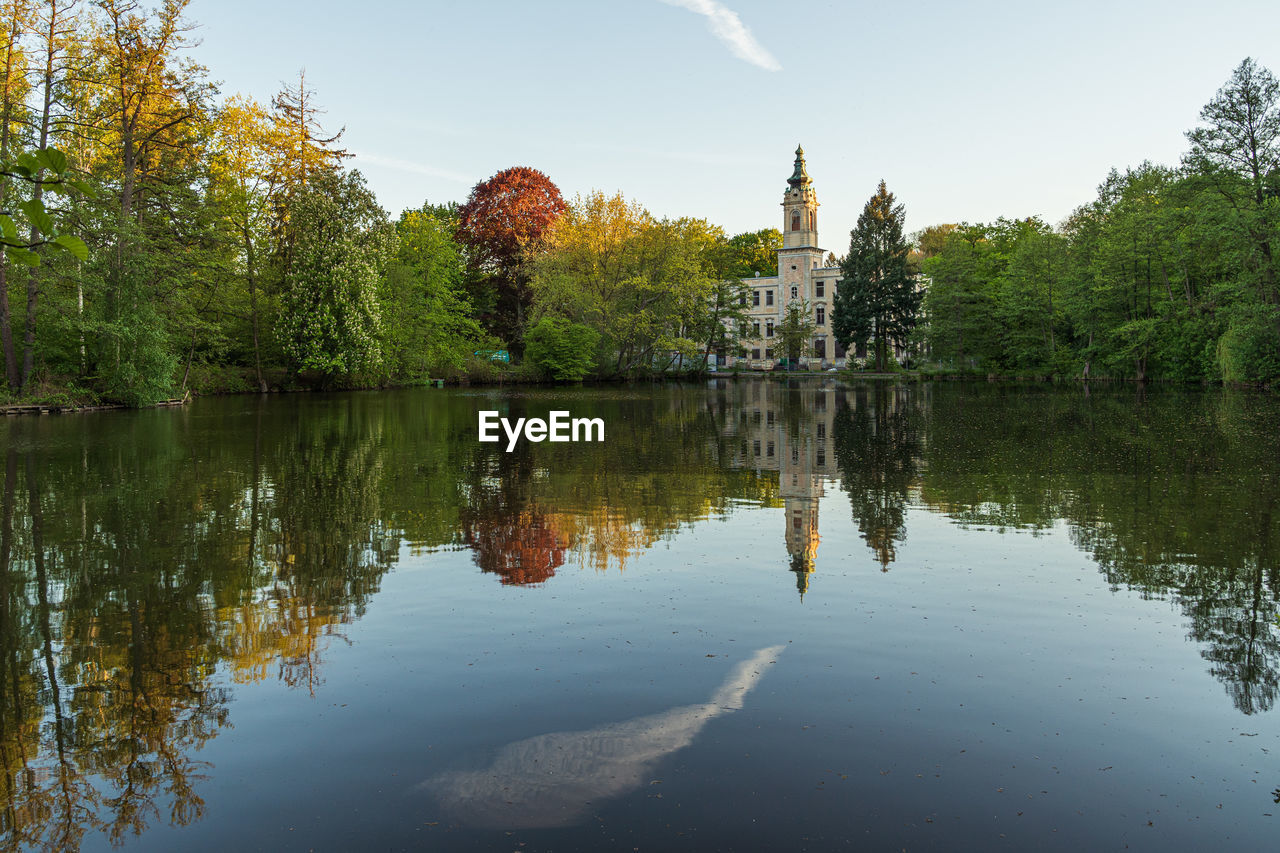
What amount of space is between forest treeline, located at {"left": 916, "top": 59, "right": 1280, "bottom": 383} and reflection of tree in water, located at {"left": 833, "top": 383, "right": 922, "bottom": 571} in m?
22.3

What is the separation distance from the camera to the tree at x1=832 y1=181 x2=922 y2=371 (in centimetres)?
7581

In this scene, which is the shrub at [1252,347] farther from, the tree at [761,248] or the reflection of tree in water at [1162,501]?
the tree at [761,248]

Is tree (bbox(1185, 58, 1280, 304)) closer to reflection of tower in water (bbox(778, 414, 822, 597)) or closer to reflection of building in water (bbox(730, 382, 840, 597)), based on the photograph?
reflection of building in water (bbox(730, 382, 840, 597))

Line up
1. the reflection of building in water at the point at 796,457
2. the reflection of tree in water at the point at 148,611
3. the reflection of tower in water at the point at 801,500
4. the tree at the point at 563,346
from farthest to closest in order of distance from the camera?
the tree at the point at 563,346
the reflection of building in water at the point at 796,457
the reflection of tower in water at the point at 801,500
the reflection of tree in water at the point at 148,611

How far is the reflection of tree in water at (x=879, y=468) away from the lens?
10.0 m

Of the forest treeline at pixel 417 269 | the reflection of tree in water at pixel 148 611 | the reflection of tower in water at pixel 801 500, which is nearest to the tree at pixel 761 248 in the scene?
the forest treeline at pixel 417 269

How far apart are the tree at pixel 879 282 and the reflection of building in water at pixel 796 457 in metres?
44.9

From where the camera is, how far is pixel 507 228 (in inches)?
2773

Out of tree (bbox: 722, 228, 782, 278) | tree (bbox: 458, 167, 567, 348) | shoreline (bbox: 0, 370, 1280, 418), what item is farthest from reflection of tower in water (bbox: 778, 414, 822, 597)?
tree (bbox: 722, 228, 782, 278)

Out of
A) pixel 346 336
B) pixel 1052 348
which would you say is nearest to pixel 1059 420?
pixel 346 336

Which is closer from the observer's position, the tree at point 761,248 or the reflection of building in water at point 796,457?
the reflection of building in water at point 796,457

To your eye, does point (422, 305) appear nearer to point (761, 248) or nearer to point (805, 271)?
point (805, 271)

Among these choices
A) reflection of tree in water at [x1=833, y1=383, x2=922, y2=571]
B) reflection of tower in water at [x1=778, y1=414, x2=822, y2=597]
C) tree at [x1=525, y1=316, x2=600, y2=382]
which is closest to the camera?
reflection of tower in water at [x1=778, y1=414, x2=822, y2=597]

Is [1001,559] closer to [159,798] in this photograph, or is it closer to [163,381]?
[159,798]
